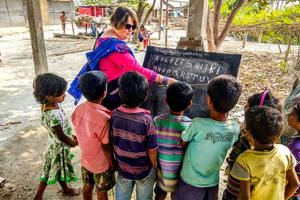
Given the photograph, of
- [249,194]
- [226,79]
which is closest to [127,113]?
[226,79]

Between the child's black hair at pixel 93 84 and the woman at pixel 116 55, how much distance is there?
303 mm

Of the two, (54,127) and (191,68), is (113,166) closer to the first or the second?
(54,127)

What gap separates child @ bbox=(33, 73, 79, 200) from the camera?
7.27 feet

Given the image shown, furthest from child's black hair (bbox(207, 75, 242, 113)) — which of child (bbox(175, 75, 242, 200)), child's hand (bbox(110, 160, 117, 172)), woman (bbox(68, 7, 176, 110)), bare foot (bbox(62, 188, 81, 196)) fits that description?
bare foot (bbox(62, 188, 81, 196))

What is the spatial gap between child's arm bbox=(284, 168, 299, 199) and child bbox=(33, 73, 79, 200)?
171 cm

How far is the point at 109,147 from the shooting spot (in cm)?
204

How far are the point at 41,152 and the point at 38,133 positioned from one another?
0.64 metres

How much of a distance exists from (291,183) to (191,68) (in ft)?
4.44

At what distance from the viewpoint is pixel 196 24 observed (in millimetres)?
2986

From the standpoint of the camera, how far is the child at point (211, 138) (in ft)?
5.64

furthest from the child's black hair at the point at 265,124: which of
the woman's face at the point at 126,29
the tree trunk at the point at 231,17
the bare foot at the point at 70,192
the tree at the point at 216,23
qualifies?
the tree trunk at the point at 231,17

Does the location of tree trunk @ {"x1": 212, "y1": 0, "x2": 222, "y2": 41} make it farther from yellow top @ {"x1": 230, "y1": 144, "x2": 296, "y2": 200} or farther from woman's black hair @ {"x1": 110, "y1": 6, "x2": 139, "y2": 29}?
yellow top @ {"x1": 230, "y1": 144, "x2": 296, "y2": 200}

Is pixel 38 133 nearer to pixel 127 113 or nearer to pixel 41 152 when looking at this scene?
pixel 41 152

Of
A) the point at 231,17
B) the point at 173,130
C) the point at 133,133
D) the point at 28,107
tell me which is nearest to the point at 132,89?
the point at 133,133
